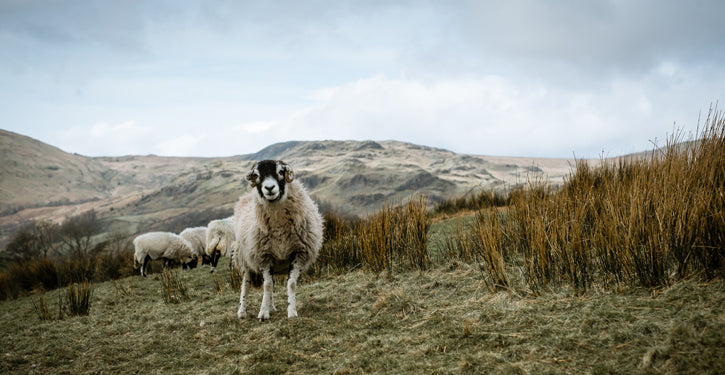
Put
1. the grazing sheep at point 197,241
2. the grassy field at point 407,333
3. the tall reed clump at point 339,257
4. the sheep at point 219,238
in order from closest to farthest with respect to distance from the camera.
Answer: the grassy field at point 407,333 < the tall reed clump at point 339,257 < the sheep at point 219,238 < the grazing sheep at point 197,241

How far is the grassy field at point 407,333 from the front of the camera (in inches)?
80.2

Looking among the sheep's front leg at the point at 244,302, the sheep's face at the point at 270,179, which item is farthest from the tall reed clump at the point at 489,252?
the sheep's front leg at the point at 244,302

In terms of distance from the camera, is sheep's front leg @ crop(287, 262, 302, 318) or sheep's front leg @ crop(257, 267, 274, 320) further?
sheep's front leg @ crop(257, 267, 274, 320)

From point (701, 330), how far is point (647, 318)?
1.07 ft

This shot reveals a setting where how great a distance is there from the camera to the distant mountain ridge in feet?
217

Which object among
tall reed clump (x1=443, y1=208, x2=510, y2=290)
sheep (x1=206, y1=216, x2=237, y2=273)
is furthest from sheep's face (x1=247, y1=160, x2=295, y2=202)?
sheep (x1=206, y1=216, x2=237, y2=273)

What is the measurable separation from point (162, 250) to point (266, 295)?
8505 mm

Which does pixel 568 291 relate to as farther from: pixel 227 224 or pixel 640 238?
pixel 227 224

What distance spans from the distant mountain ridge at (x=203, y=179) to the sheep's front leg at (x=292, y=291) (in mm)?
26283

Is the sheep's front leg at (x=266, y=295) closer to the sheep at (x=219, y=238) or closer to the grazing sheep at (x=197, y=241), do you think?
the sheep at (x=219, y=238)

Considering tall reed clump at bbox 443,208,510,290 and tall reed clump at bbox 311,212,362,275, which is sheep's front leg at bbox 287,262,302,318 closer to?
tall reed clump at bbox 311,212,362,275

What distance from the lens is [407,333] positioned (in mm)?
2941

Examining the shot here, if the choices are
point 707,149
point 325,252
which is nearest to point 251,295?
point 325,252

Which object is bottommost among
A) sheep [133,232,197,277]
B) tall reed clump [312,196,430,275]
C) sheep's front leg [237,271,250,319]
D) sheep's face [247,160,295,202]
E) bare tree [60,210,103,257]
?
bare tree [60,210,103,257]
